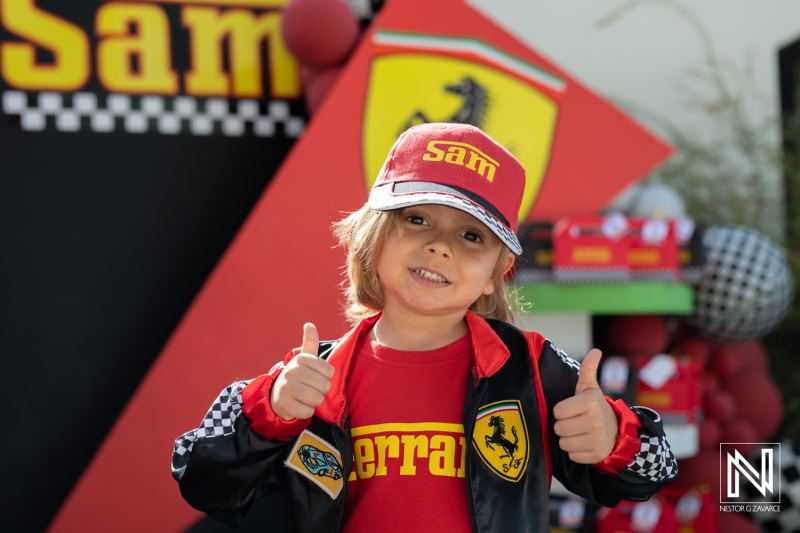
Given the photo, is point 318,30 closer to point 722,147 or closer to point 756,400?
point 756,400

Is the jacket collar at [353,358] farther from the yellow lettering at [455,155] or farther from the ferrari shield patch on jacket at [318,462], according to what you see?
the yellow lettering at [455,155]

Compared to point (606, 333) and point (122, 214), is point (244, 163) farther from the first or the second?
point (606, 333)

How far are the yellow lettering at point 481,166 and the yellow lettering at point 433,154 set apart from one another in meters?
0.05

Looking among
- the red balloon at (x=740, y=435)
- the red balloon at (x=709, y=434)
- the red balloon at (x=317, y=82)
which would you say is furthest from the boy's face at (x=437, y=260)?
the red balloon at (x=740, y=435)

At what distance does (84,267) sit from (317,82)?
3.38 ft

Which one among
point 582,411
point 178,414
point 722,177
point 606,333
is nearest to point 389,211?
point 582,411

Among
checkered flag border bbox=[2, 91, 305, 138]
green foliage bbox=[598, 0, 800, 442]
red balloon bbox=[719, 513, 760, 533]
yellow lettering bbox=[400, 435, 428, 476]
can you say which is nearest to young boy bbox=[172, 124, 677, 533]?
yellow lettering bbox=[400, 435, 428, 476]

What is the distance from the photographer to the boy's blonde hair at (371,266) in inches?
54.7

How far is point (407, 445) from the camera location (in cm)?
128

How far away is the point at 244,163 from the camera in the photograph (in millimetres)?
2961

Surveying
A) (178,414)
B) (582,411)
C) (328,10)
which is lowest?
(178,414)

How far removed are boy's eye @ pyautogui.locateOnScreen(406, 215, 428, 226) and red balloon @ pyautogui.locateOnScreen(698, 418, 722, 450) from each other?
7.59ft

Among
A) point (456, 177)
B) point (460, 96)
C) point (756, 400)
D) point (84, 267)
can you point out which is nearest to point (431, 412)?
point (456, 177)

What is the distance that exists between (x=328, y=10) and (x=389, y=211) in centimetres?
160
